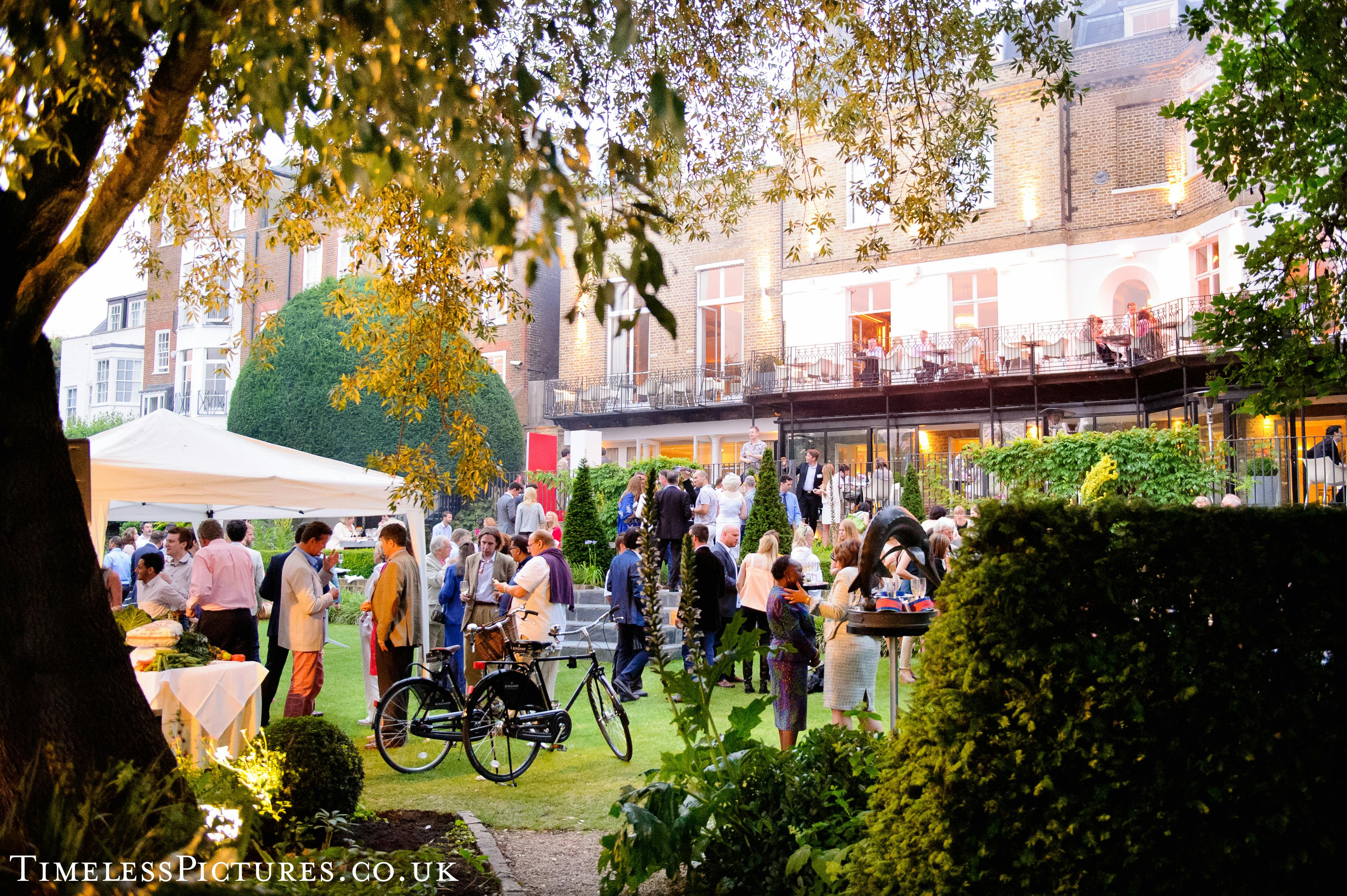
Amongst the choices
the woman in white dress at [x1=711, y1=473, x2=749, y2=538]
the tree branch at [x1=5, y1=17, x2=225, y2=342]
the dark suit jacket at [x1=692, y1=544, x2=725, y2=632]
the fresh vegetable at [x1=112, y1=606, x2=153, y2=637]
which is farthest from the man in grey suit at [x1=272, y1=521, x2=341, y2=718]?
the woman in white dress at [x1=711, y1=473, x2=749, y2=538]

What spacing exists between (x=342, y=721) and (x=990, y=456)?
469 inches

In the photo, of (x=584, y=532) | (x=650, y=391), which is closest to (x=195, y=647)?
(x=584, y=532)

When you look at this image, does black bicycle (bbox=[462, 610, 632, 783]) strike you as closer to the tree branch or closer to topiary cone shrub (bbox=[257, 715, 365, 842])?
topiary cone shrub (bbox=[257, 715, 365, 842])

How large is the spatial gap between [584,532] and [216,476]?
939cm

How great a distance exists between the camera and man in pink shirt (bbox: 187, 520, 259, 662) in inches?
362

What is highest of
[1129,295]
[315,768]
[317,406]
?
[1129,295]

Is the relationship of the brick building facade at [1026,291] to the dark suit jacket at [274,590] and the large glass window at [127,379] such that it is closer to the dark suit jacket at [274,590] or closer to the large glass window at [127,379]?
the dark suit jacket at [274,590]

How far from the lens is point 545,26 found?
9.71 ft

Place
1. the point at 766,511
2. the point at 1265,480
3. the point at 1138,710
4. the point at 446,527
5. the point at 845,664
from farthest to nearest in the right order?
1. the point at 446,527
2. the point at 1265,480
3. the point at 766,511
4. the point at 845,664
5. the point at 1138,710

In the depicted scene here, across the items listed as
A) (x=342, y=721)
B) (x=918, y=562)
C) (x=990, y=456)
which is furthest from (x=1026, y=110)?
(x=918, y=562)

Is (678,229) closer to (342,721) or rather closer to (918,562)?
(918,562)

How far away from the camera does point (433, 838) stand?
5.77 m

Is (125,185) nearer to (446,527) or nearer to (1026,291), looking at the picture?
(446,527)

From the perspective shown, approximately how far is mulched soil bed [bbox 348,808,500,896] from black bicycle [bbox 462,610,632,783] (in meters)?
1.30
